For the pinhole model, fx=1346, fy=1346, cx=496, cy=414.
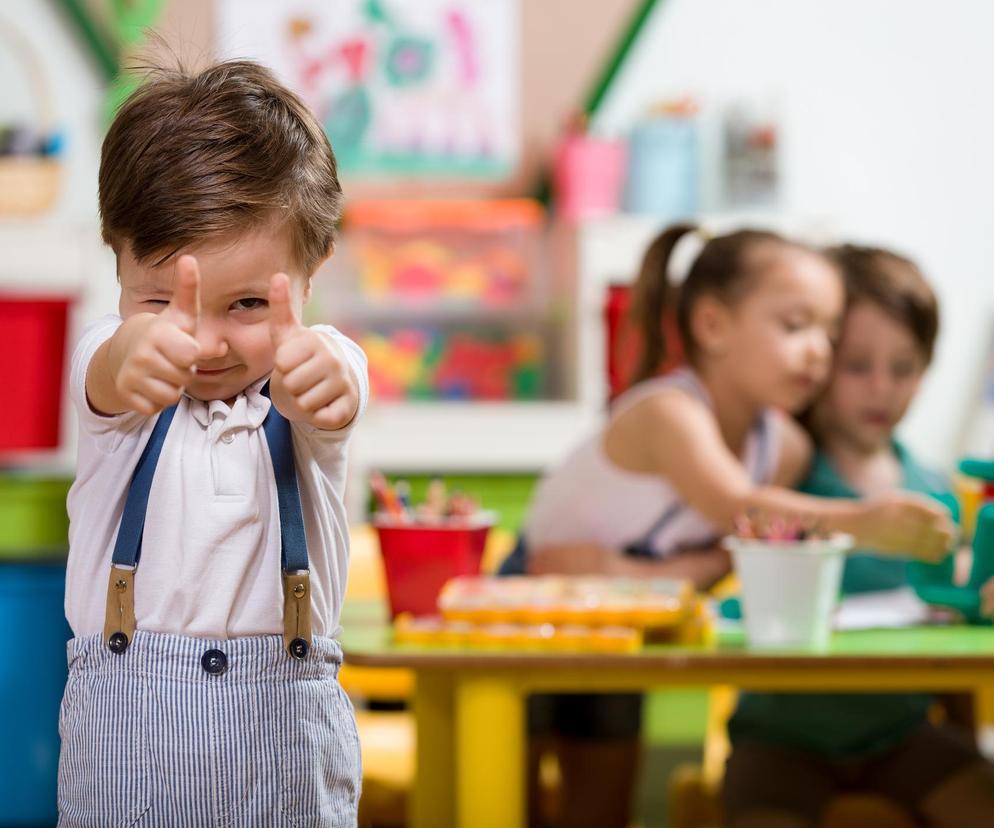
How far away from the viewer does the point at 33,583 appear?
200 centimetres

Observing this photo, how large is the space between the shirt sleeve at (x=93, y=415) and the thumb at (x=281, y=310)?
93mm

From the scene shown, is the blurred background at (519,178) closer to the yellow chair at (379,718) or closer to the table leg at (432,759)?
the yellow chair at (379,718)

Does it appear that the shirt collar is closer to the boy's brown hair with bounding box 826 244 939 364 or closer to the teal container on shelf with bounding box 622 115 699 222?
the boy's brown hair with bounding box 826 244 939 364

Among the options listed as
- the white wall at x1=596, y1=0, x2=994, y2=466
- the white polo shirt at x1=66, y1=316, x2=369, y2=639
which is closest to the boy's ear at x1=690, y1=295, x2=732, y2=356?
the white polo shirt at x1=66, y1=316, x2=369, y2=639

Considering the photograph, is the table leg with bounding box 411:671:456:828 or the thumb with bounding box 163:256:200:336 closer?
the thumb with bounding box 163:256:200:336

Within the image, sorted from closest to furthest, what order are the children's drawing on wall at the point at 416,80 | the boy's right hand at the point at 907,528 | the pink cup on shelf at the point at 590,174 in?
the boy's right hand at the point at 907,528, the pink cup on shelf at the point at 590,174, the children's drawing on wall at the point at 416,80

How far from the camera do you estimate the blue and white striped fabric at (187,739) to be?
0.64 metres

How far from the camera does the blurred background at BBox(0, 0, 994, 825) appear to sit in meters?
2.55

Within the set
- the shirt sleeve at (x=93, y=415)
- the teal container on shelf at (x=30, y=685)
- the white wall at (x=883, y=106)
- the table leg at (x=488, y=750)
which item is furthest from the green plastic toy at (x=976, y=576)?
the white wall at (x=883, y=106)

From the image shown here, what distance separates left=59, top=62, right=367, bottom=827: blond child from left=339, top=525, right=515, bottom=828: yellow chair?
526 millimetres

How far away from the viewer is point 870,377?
1.38 meters

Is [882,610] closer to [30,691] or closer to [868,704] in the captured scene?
[868,704]

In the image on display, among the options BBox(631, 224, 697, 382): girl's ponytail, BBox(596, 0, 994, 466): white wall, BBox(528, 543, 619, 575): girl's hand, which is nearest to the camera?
BBox(528, 543, 619, 575): girl's hand

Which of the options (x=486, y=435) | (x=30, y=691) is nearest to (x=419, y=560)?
(x=30, y=691)
